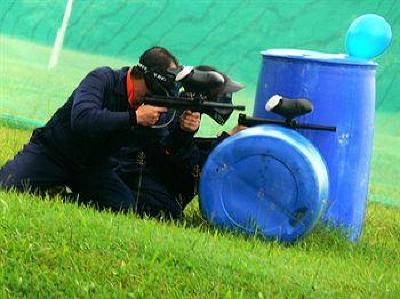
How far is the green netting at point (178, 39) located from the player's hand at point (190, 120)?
13.0 feet

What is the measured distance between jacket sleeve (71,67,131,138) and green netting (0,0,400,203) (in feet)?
13.2

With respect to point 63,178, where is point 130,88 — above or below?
above

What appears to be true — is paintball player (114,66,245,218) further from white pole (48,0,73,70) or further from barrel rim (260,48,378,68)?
white pole (48,0,73,70)

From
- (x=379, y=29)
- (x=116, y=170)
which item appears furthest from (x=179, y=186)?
(x=379, y=29)

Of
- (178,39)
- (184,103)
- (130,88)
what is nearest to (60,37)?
(178,39)

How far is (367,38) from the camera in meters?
6.76

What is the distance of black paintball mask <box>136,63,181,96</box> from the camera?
5.91 m

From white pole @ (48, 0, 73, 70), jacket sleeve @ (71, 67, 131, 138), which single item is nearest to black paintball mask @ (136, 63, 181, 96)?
jacket sleeve @ (71, 67, 131, 138)

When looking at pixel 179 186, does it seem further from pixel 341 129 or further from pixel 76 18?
pixel 76 18

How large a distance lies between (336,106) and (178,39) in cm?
515

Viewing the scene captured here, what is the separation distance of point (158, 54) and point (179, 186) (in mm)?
1086

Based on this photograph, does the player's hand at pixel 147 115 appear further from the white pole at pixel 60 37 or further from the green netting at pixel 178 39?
the white pole at pixel 60 37

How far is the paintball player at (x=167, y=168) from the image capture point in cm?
644

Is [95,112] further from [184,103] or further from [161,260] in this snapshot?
[161,260]
